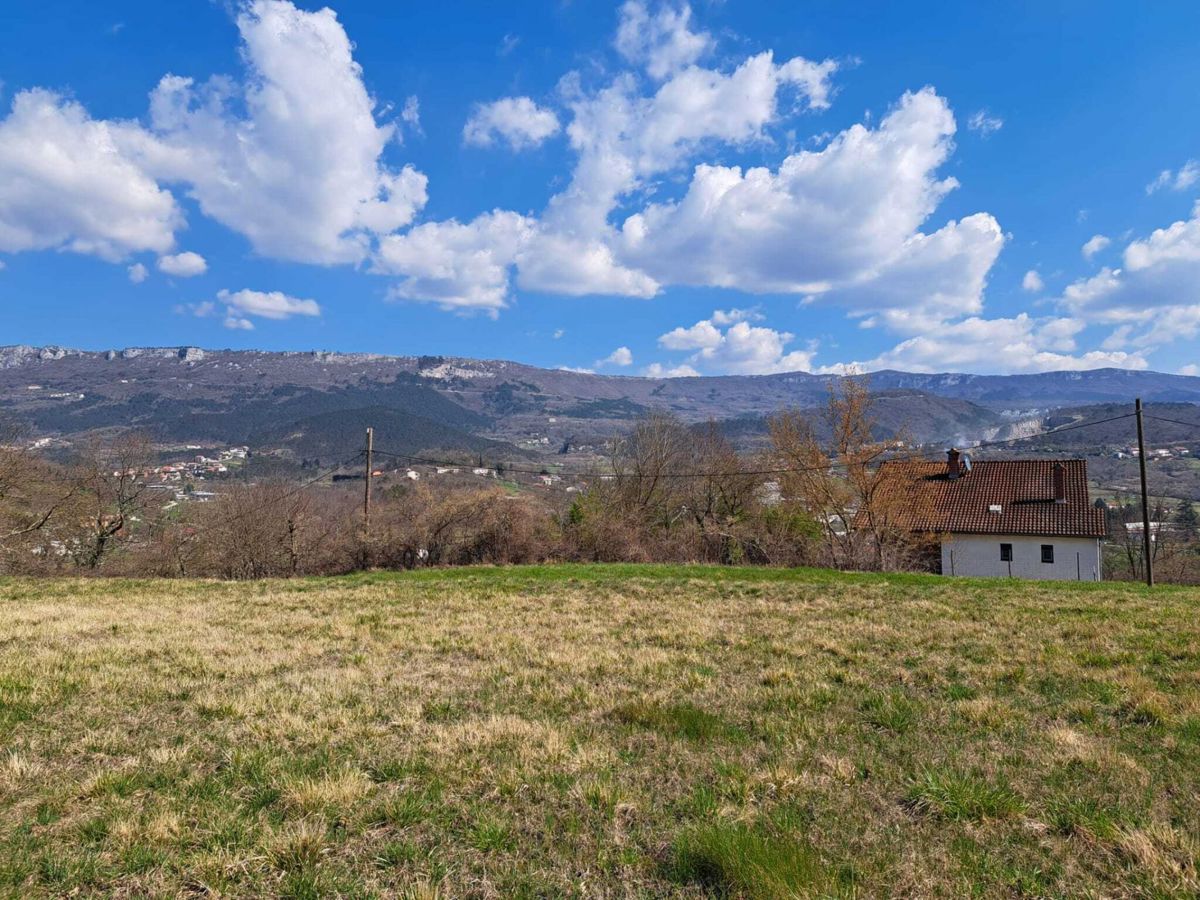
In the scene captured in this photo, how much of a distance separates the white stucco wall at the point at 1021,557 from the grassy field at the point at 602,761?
28453mm

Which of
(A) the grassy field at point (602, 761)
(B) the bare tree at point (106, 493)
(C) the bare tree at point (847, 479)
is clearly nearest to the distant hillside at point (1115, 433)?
(C) the bare tree at point (847, 479)

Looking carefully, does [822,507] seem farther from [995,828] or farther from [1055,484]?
[995,828]

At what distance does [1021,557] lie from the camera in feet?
116

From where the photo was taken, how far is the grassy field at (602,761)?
3441mm

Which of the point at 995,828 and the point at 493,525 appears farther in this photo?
the point at 493,525

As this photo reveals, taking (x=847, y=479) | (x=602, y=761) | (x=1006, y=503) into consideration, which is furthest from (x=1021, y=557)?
(x=602, y=761)

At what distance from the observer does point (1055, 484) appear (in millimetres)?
36469

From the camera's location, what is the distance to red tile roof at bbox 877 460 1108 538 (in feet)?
112

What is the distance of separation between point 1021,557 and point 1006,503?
136 inches

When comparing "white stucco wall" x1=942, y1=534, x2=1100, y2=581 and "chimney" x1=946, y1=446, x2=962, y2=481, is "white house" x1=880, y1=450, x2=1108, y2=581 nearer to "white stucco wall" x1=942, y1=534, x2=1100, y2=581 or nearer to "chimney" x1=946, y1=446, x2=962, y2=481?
"white stucco wall" x1=942, y1=534, x2=1100, y2=581

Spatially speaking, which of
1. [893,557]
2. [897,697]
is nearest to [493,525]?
[893,557]

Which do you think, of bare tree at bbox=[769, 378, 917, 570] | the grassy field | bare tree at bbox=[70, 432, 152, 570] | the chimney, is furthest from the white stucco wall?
bare tree at bbox=[70, 432, 152, 570]

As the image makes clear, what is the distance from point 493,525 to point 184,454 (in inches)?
6044

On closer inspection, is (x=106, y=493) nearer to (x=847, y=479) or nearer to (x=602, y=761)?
(x=602, y=761)
